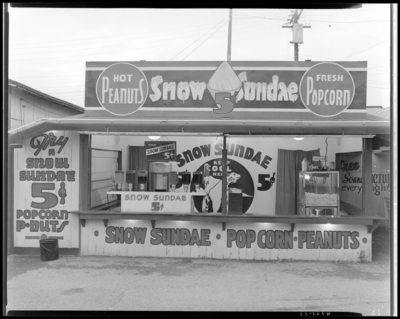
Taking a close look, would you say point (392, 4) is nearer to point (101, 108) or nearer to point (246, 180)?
point (101, 108)

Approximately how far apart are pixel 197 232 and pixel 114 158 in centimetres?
383

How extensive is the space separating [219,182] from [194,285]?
4797mm

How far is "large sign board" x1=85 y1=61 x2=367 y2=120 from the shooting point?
845cm

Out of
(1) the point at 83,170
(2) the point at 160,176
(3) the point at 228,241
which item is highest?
(1) the point at 83,170

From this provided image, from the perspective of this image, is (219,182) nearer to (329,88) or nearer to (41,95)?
(329,88)

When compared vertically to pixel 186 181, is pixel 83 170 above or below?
above

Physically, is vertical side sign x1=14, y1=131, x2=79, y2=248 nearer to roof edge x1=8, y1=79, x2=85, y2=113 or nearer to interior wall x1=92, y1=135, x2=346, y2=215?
roof edge x1=8, y1=79, x2=85, y2=113

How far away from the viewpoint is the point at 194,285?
21.8 ft

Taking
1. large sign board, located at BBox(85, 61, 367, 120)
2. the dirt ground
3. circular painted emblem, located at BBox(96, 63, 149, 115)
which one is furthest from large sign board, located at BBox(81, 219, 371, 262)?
circular painted emblem, located at BBox(96, 63, 149, 115)

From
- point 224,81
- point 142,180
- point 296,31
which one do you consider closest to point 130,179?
point 142,180

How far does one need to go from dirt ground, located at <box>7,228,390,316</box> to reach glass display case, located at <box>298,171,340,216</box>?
47.2 inches

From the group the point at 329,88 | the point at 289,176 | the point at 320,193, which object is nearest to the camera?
the point at 329,88

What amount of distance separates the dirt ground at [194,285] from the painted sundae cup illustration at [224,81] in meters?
3.61

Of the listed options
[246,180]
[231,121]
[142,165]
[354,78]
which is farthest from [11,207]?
[354,78]
